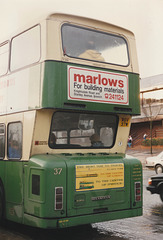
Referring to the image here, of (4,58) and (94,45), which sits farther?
(4,58)

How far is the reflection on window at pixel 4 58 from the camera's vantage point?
26.4 feet

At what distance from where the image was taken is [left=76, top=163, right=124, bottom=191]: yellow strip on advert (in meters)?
6.76

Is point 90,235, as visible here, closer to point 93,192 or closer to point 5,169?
point 93,192

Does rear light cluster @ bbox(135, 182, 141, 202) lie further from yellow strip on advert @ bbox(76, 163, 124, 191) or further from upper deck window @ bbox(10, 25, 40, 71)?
upper deck window @ bbox(10, 25, 40, 71)

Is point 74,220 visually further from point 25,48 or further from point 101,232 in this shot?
point 25,48

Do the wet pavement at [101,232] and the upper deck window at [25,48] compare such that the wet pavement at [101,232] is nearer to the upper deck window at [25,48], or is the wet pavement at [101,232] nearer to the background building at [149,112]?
the upper deck window at [25,48]

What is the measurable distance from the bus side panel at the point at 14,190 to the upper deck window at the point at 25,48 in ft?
6.74

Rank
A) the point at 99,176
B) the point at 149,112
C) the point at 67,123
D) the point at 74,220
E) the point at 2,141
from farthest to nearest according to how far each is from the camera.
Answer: the point at 149,112 → the point at 2,141 → the point at 67,123 → the point at 99,176 → the point at 74,220

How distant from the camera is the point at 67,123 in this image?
7.23 metres

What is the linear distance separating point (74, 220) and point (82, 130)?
187cm

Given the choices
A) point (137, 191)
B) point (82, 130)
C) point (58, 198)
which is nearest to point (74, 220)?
point (58, 198)

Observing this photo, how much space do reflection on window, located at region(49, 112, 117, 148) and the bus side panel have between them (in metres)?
0.90

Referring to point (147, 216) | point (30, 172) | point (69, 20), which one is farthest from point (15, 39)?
point (147, 216)

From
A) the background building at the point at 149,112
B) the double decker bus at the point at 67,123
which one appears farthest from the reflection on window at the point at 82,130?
the background building at the point at 149,112
